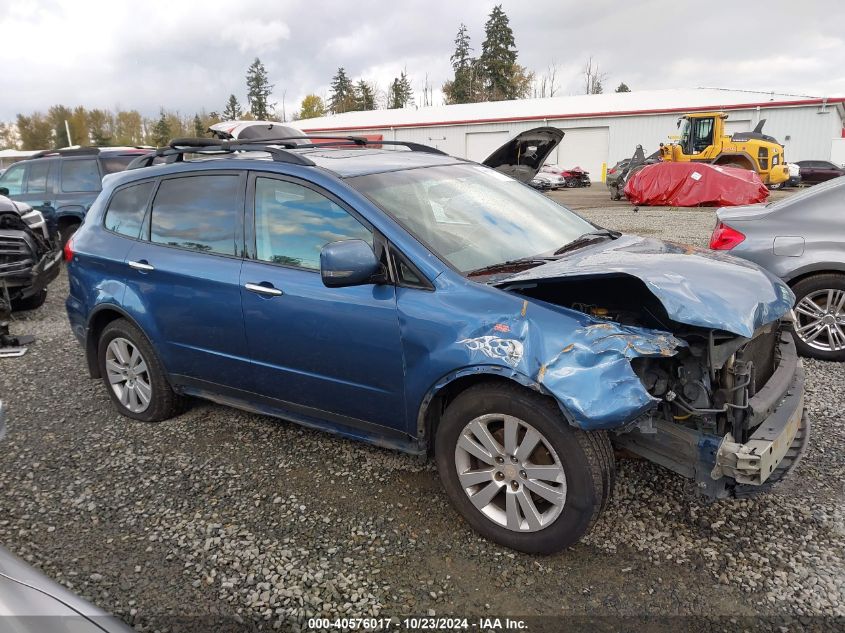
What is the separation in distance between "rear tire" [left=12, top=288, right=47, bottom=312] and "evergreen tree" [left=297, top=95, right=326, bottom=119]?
3208 inches

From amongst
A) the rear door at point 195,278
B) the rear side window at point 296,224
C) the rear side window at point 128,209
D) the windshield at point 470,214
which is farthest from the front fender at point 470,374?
the rear side window at point 128,209

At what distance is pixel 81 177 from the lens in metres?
10.1

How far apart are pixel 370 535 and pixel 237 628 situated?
2.44 feet

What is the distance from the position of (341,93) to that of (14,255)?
79.4 meters

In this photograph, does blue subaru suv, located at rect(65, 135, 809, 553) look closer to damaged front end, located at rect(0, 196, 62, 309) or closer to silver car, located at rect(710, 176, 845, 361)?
silver car, located at rect(710, 176, 845, 361)

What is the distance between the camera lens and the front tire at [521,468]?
2.55m

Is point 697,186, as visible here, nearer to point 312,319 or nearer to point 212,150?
point 212,150

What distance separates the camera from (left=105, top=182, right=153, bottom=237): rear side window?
162 inches

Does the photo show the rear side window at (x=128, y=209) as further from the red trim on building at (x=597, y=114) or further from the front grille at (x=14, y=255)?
the red trim on building at (x=597, y=114)

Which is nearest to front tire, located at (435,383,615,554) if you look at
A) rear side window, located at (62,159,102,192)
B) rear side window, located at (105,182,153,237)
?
rear side window, located at (105,182,153,237)

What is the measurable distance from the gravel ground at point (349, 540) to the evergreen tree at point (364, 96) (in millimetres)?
79048

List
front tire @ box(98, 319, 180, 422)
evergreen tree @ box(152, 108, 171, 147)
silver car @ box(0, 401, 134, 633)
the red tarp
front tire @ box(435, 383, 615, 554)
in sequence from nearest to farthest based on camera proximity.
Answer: silver car @ box(0, 401, 134, 633)
front tire @ box(435, 383, 615, 554)
front tire @ box(98, 319, 180, 422)
the red tarp
evergreen tree @ box(152, 108, 171, 147)

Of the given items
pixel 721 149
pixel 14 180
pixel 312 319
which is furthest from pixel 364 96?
pixel 312 319

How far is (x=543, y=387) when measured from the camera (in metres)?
2.50
